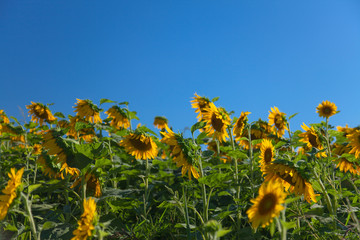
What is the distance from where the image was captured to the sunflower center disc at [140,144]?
123 inches

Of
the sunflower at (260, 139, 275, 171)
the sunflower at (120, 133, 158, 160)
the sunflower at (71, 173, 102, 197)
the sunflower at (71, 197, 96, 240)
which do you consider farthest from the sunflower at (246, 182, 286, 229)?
the sunflower at (120, 133, 158, 160)

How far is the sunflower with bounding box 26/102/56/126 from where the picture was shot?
5.02 meters

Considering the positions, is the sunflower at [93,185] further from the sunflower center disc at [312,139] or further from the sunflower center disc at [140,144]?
the sunflower center disc at [312,139]

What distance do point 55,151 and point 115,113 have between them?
2115 millimetres

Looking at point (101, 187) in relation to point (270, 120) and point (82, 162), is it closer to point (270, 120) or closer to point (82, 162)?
point (82, 162)

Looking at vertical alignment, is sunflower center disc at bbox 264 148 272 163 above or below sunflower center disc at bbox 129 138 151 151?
below

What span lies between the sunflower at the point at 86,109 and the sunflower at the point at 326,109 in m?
3.33

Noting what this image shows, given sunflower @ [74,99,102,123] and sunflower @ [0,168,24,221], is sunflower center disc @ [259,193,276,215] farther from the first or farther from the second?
sunflower @ [74,99,102,123]

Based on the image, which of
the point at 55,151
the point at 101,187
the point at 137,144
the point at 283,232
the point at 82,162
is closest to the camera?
the point at 283,232

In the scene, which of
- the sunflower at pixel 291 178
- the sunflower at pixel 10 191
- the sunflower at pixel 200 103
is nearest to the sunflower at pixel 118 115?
the sunflower at pixel 200 103

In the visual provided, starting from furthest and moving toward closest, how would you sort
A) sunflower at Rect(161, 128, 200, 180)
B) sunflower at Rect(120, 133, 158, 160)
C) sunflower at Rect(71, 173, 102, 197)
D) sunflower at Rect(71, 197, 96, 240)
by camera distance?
sunflower at Rect(120, 133, 158, 160) < sunflower at Rect(71, 173, 102, 197) < sunflower at Rect(161, 128, 200, 180) < sunflower at Rect(71, 197, 96, 240)

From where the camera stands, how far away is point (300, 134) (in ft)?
A: 12.3

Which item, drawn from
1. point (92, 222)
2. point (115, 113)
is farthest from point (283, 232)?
point (115, 113)

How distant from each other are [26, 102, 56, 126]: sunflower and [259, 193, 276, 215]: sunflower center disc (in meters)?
4.48
